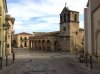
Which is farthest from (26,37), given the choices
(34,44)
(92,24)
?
(92,24)

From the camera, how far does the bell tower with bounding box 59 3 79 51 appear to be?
63.5m

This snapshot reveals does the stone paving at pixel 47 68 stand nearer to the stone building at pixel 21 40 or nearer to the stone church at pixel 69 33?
the stone church at pixel 69 33

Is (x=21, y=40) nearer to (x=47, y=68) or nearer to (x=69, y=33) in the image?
(x=69, y=33)

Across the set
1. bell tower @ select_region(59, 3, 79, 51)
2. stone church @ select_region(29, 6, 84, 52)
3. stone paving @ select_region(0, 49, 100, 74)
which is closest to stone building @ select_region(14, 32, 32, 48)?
stone church @ select_region(29, 6, 84, 52)

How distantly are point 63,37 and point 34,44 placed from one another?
2560cm

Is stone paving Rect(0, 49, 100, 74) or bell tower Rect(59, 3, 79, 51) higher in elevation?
bell tower Rect(59, 3, 79, 51)

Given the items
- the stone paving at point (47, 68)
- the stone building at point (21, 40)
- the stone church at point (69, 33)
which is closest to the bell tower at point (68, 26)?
the stone church at point (69, 33)

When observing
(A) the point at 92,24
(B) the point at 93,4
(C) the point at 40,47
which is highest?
(B) the point at 93,4

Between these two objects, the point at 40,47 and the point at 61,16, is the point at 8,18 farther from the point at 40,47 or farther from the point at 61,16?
the point at 40,47

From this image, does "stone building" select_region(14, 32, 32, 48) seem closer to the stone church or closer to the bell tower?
the stone church

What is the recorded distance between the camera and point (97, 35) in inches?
1057

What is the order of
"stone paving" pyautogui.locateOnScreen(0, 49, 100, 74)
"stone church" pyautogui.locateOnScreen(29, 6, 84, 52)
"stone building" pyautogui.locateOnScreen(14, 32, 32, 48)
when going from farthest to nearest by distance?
"stone building" pyautogui.locateOnScreen(14, 32, 32, 48) → "stone church" pyautogui.locateOnScreen(29, 6, 84, 52) → "stone paving" pyautogui.locateOnScreen(0, 49, 100, 74)

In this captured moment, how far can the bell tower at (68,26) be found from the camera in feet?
208

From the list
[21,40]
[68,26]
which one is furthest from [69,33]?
[21,40]
